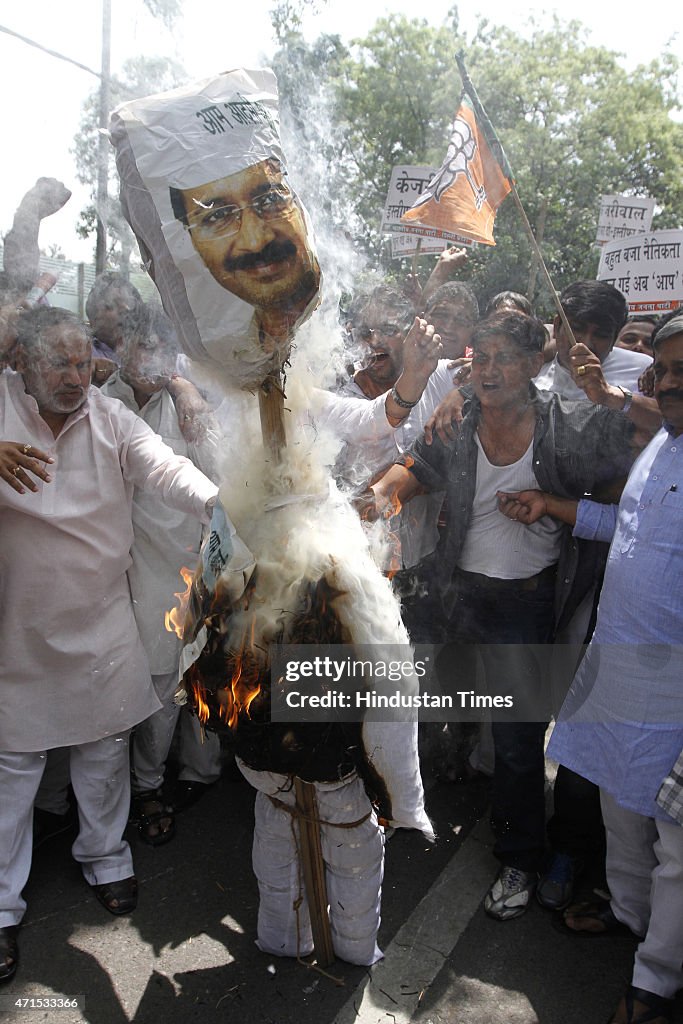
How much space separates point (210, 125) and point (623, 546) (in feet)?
5.52

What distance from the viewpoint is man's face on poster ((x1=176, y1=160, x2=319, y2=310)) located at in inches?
73.5

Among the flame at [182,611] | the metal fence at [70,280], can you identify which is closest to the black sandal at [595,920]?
the flame at [182,611]

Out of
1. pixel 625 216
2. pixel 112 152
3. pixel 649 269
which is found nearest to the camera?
pixel 112 152

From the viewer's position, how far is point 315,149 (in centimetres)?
228

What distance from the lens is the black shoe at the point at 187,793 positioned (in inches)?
138

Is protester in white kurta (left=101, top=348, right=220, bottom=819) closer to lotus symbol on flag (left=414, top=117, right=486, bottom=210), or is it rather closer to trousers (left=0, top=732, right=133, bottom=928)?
trousers (left=0, top=732, right=133, bottom=928)

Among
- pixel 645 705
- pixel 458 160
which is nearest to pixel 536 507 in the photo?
pixel 645 705

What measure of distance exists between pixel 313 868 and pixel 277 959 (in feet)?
1.42

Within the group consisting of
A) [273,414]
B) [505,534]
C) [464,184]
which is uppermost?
[464,184]

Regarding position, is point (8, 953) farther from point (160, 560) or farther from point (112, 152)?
point (112, 152)

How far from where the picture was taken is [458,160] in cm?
361

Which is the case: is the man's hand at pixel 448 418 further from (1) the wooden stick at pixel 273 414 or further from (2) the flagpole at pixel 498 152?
(1) the wooden stick at pixel 273 414

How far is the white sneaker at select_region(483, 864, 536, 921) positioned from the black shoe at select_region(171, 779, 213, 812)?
1344mm

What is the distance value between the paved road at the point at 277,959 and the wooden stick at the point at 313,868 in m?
0.13
